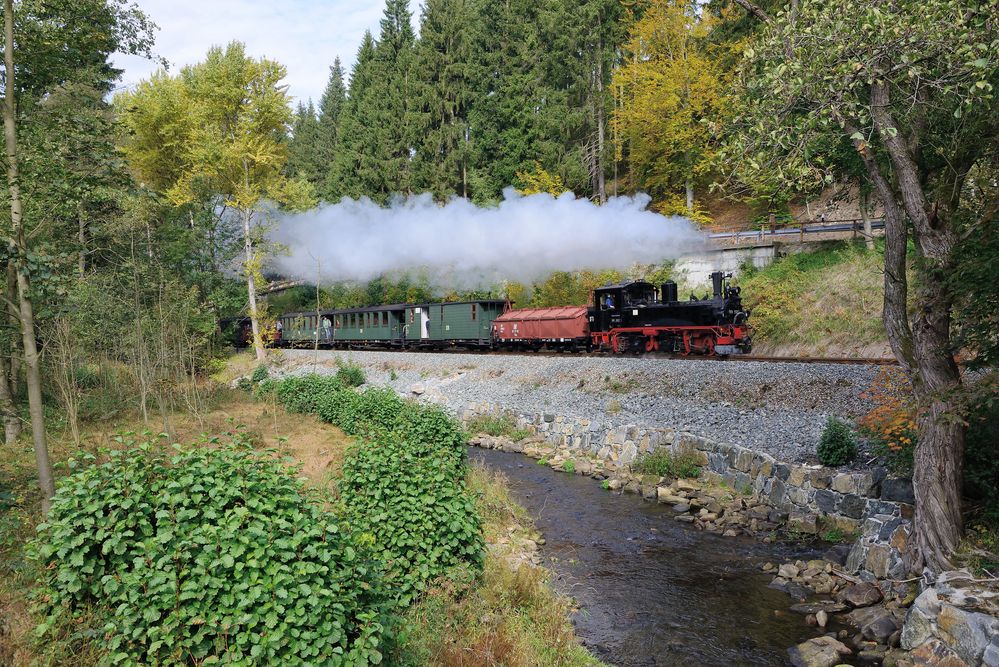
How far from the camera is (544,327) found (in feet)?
79.8

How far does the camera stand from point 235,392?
770 inches

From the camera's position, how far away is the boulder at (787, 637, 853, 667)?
23.1 ft

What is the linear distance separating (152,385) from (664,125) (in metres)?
24.0

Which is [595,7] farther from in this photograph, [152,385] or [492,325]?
[152,385]

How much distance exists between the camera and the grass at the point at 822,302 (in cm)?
1878

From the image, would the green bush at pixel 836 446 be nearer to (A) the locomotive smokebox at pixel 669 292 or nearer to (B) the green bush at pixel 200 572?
(B) the green bush at pixel 200 572

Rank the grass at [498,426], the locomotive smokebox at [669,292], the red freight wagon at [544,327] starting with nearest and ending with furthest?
the grass at [498,426] < the locomotive smokebox at [669,292] < the red freight wagon at [544,327]

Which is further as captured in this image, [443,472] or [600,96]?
[600,96]

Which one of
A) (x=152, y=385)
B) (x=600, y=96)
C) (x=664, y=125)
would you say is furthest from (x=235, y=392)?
(x=600, y=96)

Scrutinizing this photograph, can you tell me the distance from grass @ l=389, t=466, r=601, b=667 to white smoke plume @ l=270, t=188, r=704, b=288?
17779mm

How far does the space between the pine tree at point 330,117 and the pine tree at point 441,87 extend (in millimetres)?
17663

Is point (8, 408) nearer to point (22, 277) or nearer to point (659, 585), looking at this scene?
point (22, 277)

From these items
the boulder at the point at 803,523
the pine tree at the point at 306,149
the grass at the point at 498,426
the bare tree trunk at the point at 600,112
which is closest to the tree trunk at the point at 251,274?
the grass at the point at 498,426

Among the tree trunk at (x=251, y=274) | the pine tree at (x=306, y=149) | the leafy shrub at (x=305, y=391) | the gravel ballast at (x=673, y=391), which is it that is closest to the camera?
the gravel ballast at (x=673, y=391)
